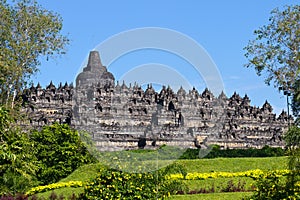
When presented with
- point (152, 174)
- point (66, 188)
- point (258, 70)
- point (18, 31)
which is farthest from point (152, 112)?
point (152, 174)

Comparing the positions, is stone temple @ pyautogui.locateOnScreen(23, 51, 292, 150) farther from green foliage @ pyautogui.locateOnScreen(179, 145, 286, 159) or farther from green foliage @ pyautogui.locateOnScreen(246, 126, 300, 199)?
green foliage @ pyautogui.locateOnScreen(246, 126, 300, 199)

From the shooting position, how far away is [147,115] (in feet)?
204

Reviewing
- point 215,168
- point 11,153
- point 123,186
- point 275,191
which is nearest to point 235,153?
point 215,168

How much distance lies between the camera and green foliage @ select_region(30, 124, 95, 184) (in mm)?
30156

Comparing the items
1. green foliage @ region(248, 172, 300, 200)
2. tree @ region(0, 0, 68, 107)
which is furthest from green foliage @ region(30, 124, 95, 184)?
green foliage @ region(248, 172, 300, 200)

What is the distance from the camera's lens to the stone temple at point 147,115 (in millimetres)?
53688

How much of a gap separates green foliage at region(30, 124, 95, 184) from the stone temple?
16.1 metres

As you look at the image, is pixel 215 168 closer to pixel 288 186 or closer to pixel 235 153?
pixel 288 186

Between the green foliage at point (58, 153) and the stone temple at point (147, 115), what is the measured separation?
16.1 m

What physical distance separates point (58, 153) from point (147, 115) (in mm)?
31123

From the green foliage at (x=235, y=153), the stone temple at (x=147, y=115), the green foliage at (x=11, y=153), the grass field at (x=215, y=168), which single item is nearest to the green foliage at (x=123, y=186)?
the green foliage at (x=11, y=153)

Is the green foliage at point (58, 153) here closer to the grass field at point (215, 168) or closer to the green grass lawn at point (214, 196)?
the grass field at point (215, 168)

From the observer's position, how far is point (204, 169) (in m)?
25.5

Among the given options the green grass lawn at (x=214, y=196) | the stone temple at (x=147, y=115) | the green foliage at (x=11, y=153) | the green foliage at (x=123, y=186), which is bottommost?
the green grass lawn at (x=214, y=196)
